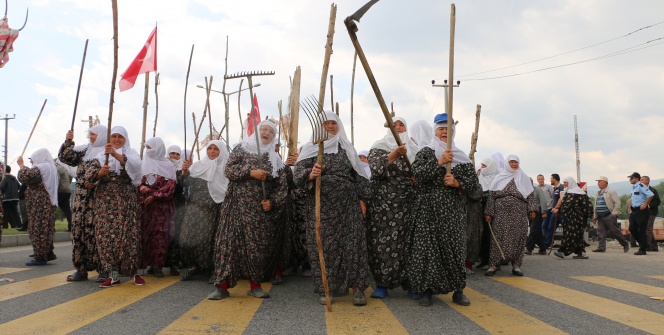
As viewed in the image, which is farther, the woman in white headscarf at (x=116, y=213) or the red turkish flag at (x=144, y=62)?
the red turkish flag at (x=144, y=62)

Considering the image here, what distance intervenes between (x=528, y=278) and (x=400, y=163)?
9.36ft

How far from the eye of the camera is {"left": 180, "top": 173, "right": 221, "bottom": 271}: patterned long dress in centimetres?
624

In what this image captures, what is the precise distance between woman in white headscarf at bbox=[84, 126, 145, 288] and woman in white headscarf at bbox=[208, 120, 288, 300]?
1.15 metres

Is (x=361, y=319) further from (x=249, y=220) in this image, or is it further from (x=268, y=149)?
(x=268, y=149)

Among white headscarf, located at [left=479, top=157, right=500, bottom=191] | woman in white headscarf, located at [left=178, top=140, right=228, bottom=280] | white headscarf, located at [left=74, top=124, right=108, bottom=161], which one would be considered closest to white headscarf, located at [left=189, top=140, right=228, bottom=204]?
woman in white headscarf, located at [left=178, top=140, right=228, bottom=280]

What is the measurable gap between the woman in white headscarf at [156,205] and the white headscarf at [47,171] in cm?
209

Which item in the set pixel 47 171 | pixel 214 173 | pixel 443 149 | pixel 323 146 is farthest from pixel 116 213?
pixel 443 149

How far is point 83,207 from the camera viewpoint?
5.88m

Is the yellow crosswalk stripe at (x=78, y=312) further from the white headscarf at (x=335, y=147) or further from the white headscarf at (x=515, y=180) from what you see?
the white headscarf at (x=515, y=180)

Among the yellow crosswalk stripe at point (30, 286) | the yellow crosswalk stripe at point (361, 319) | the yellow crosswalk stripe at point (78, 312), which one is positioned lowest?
the yellow crosswalk stripe at point (30, 286)

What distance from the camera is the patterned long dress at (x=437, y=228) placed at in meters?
4.77

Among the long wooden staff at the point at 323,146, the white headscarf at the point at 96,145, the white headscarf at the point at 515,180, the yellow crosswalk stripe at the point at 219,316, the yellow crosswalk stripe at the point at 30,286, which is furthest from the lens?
the white headscarf at the point at 515,180

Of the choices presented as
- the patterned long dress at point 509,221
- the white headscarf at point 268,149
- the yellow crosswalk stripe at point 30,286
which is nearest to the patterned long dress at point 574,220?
the patterned long dress at point 509,221

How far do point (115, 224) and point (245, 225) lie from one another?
1.55m
